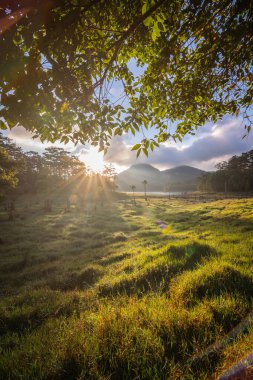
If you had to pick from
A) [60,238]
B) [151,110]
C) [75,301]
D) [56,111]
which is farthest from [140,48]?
[60,238]

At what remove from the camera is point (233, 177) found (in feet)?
346

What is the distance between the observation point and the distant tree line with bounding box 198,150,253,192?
101 meters

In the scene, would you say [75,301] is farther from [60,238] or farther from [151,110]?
[60,238]

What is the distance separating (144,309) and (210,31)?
6.46m

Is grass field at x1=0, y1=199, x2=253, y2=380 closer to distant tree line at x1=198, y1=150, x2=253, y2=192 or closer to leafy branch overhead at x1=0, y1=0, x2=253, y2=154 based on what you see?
leafy branch overhead at x1=0, y1=0, x2=253, y2=154

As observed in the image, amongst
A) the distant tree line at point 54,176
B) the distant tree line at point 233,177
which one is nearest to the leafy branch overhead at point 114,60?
the distant tree line at point 54,176

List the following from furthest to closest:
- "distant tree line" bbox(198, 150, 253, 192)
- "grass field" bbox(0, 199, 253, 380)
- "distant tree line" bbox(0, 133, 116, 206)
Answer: "distant tree line" bbox(198, 150, 253, 192), "distant tree line" bbox(0, 133, 116, 206), "grass field" bbox(0, 199, 253, 380)

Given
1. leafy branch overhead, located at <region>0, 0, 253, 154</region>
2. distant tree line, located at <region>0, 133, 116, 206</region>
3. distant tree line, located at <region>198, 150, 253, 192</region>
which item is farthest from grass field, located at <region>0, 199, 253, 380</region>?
distant tree line, located at <region>198, 150, 253, 192</region>

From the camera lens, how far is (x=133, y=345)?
312cm

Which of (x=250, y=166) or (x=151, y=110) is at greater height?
(x=250, y=166)

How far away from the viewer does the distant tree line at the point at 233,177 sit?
101062 mm

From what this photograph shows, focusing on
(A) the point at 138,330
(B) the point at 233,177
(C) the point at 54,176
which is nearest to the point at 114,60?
(A) the point at 138,330

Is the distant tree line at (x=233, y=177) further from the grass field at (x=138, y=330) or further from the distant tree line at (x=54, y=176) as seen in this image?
the grass field at (x=138, y=330)

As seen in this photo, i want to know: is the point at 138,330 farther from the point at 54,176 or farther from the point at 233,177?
the point at 233,177
